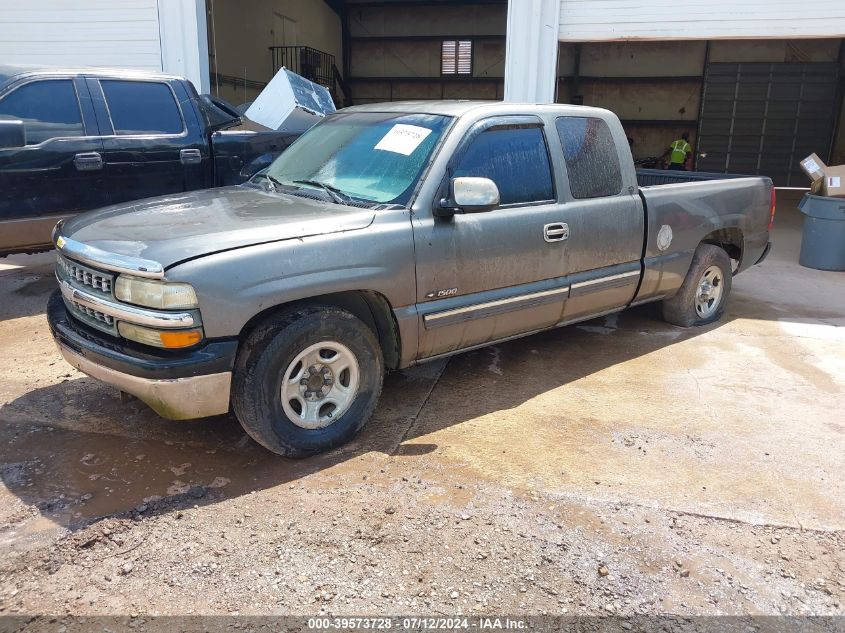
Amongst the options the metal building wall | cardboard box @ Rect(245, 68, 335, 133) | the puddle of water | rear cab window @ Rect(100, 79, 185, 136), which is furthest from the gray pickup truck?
the metal building wall

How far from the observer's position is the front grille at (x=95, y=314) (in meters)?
3.20

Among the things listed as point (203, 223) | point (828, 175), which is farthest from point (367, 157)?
point (828, 175)

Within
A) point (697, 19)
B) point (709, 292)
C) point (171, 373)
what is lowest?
point (709, 292)

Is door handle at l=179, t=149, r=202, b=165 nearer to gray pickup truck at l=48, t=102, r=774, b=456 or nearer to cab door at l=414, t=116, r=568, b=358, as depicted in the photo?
gray pickup truck at l=48, t=102, r=774, b=456

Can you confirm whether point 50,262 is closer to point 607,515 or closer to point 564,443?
point 564,443

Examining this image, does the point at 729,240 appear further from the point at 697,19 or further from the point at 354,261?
the point at 697,19

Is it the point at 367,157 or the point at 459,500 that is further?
the point at 367,157

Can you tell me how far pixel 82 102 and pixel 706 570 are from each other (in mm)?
6117

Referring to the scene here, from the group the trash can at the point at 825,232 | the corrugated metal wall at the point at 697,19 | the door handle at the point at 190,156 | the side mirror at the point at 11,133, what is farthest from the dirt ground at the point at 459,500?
the corrugated metal wall at the point at 697,19

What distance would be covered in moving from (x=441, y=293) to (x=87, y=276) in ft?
6.03

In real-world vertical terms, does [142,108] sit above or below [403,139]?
above

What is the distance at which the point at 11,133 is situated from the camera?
5410 millimetres

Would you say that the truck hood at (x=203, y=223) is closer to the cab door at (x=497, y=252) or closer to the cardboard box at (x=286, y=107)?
the cab door at (x=497, y=252)

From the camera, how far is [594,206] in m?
4.58
